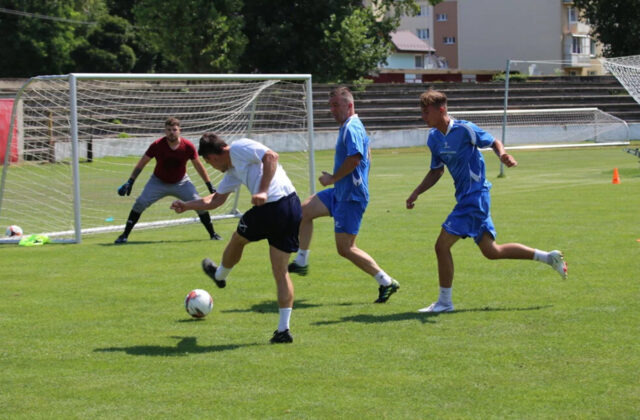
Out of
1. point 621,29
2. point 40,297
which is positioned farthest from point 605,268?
point 621,29

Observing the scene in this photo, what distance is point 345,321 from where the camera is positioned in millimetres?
7844

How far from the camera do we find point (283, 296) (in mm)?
7086

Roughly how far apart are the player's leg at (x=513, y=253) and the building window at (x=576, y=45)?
73.6 metres

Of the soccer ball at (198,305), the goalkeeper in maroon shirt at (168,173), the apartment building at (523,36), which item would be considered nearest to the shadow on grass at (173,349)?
the soccer ball at (198,305)

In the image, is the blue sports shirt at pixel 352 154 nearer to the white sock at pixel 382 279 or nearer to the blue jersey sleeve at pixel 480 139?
the white sock at pixel 382 279

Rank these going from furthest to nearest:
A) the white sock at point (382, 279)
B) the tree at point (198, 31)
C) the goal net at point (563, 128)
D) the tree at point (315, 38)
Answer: the tree at point (315, 38), the tree at point (198, 31), the goal net at point (563, 128), the white sock at point (382, 279)

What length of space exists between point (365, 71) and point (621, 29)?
1974 cm

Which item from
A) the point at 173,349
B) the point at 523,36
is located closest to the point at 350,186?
the point at 173,349

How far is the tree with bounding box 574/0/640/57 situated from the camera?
5509cm

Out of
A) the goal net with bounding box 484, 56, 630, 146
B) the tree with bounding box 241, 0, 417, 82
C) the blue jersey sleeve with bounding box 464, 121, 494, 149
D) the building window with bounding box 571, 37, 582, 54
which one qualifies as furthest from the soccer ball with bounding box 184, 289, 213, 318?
the building window with bounding box 571, 37, 582, 54

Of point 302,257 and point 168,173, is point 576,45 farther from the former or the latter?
point 302,257

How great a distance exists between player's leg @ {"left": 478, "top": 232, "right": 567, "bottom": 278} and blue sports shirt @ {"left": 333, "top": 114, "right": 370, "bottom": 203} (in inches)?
50.0

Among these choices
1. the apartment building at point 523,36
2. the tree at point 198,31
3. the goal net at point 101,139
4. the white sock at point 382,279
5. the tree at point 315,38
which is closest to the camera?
the white sock at point 382,279

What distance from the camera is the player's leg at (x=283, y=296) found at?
7070 millimetres
